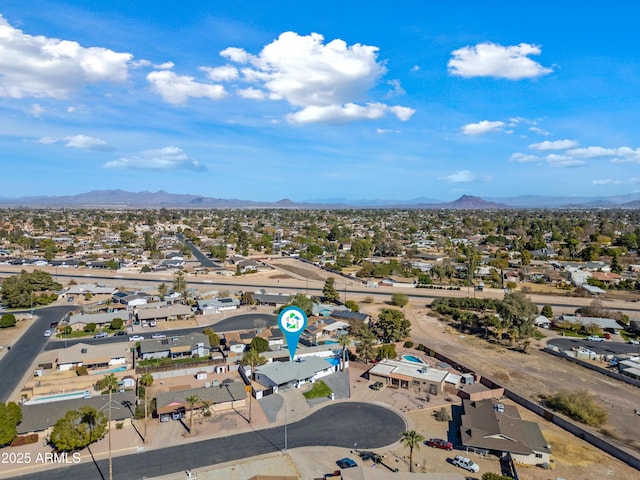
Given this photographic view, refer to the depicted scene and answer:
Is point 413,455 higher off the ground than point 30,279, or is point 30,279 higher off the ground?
point 30,279

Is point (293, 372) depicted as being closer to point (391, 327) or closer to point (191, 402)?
point (191, 402)

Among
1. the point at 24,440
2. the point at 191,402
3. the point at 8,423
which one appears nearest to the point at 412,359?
the point at 191,402

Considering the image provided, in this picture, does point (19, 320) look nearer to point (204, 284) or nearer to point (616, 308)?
point (204, 284)

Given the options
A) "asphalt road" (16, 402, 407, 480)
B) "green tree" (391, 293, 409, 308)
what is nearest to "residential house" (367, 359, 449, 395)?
"asphalt road" (16, 402, 407, 480)

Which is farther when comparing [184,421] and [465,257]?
[465,257]

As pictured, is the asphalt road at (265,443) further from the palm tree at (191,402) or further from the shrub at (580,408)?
the shrub at (580,408)

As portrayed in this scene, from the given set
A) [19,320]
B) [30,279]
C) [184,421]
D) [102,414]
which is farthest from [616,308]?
[30,279]
